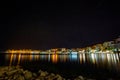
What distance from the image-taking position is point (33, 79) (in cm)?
827

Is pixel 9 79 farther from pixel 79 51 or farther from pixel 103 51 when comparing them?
pixel 79 51

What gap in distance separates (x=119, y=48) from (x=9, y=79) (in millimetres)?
72290

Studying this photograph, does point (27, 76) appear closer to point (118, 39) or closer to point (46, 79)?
point (46, 79)

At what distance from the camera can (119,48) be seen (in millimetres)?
68750

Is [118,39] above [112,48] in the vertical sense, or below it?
above

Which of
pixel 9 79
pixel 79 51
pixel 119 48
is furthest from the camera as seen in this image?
pixel 79 51

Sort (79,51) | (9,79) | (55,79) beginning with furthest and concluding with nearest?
(79,51) → (55,79) → (9,79)

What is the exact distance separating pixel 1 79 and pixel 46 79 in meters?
3.11

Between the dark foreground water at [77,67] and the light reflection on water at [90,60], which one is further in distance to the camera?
the light reflection on water at [90,60]

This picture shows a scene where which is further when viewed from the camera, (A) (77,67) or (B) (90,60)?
(B) (90,60)

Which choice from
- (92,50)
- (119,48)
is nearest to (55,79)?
(119,48)

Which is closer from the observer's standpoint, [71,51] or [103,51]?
[103,51]

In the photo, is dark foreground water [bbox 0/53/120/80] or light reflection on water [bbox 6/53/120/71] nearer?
dark foreground water [bbox 0/53/120/80]

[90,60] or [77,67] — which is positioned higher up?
[77,67]
